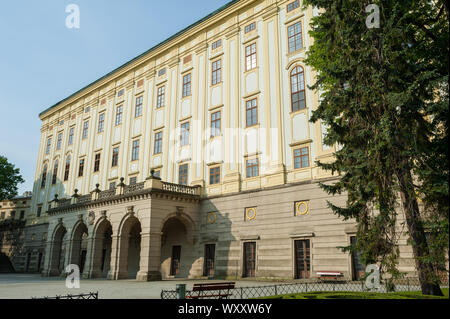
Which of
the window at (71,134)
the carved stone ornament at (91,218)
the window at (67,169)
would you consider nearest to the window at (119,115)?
the window at (71,134)

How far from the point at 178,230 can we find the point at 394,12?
75.4ft

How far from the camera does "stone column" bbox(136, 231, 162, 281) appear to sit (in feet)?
81.1

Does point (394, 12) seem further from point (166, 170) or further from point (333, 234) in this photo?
point (166, 170)

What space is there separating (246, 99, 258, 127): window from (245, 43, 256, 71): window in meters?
2.96

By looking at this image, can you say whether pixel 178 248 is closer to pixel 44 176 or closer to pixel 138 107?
pixel 138 107

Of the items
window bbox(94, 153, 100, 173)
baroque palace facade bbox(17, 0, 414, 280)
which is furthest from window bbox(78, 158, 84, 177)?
baroque palace facade bbox(17, 0, 414, 280)

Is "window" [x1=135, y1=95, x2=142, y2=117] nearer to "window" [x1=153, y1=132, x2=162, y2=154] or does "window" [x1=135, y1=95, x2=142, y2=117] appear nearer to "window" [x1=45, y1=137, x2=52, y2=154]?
"window" [x1=153, y1=132, x2=162, y2=154]

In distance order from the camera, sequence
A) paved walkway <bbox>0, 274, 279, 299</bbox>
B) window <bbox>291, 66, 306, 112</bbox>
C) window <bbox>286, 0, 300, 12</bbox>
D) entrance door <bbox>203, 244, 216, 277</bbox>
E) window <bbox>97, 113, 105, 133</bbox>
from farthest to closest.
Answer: window <bbox>97, 113, 105, 133</bbox> < entrance door <bbox>203, 244, 216, 277</bbox> < window <bbox>286, 0, 300, 12</bbox> < window <bbox>291, 66, 306, 112</bbox> < paved walkway <bbox>0, 274, 279, 299</bbox>

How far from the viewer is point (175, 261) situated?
2978cm

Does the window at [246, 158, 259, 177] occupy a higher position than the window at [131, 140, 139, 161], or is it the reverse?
the window at [131, 140, 139, 161]

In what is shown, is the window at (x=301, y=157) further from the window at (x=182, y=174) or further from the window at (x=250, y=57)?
the window at (x=182, y=174)

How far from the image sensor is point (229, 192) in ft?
89.4

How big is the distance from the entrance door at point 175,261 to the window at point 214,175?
20.4ft

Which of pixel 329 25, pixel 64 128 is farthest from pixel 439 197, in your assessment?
pixel 64 128
